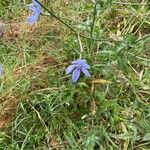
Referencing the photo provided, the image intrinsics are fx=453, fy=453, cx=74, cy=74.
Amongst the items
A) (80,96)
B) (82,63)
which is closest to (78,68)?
(82,63)

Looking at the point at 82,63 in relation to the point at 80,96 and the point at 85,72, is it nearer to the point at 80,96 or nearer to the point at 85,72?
the point at 85,72

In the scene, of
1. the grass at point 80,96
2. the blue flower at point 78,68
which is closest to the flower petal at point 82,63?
the blue flower at point 78,68

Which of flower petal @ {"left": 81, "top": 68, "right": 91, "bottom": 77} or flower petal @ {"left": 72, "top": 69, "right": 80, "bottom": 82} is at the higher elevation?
flower petal @ {"left": 81, "top": 68, "right": 91, "bottom": 77}

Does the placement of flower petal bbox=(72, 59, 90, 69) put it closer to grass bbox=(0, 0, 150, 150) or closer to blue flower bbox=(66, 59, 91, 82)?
blue flower bbox=(66, 59, 91, 82)

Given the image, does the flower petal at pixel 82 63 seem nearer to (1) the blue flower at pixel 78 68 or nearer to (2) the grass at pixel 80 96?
(1) the blue flower at pixel 78 68

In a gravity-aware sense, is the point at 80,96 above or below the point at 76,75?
below

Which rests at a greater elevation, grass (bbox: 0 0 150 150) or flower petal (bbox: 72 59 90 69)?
flower petal (bbox: 72 59 90 69)

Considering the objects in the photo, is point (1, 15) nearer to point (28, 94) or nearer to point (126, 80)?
point (28, 94)

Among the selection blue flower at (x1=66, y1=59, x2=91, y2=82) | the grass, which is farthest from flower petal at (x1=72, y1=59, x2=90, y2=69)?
the grass

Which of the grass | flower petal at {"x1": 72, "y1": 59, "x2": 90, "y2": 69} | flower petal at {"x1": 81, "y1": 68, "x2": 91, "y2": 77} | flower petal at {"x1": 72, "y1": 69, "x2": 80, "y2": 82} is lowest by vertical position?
the grass
